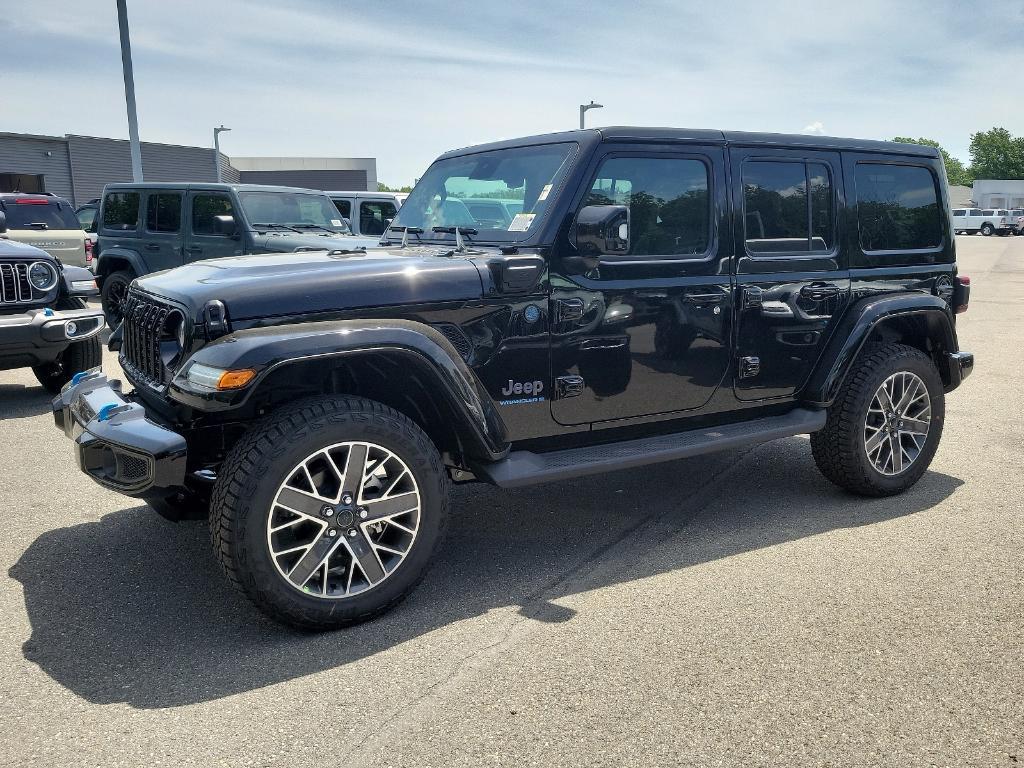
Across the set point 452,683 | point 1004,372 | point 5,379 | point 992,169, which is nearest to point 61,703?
point 452,683

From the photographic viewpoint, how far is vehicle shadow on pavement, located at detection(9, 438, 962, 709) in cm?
311

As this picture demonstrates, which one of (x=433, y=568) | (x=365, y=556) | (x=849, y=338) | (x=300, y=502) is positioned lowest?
(x=433, y=568)

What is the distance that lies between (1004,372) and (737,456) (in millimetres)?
4496

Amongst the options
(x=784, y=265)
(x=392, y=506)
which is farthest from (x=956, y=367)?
(x=392, y=506)

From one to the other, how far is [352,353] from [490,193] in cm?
141

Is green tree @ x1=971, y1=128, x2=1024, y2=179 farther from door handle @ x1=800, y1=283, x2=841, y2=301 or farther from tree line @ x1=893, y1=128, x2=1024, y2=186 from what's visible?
door handle @ x1=800, y1=283, x2=841, y2=301

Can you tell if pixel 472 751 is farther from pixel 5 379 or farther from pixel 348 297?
pixel 5 379

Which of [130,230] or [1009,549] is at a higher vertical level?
[130,230]

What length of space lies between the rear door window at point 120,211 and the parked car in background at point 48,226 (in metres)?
0.72

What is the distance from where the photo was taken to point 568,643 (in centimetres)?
324

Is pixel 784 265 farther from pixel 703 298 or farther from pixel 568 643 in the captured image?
pixel 568 643

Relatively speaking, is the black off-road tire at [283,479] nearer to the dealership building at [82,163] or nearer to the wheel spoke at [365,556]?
the wheel spoke at [365,556]

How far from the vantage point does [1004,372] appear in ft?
28.8

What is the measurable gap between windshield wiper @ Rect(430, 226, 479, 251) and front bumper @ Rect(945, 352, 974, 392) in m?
2.91
